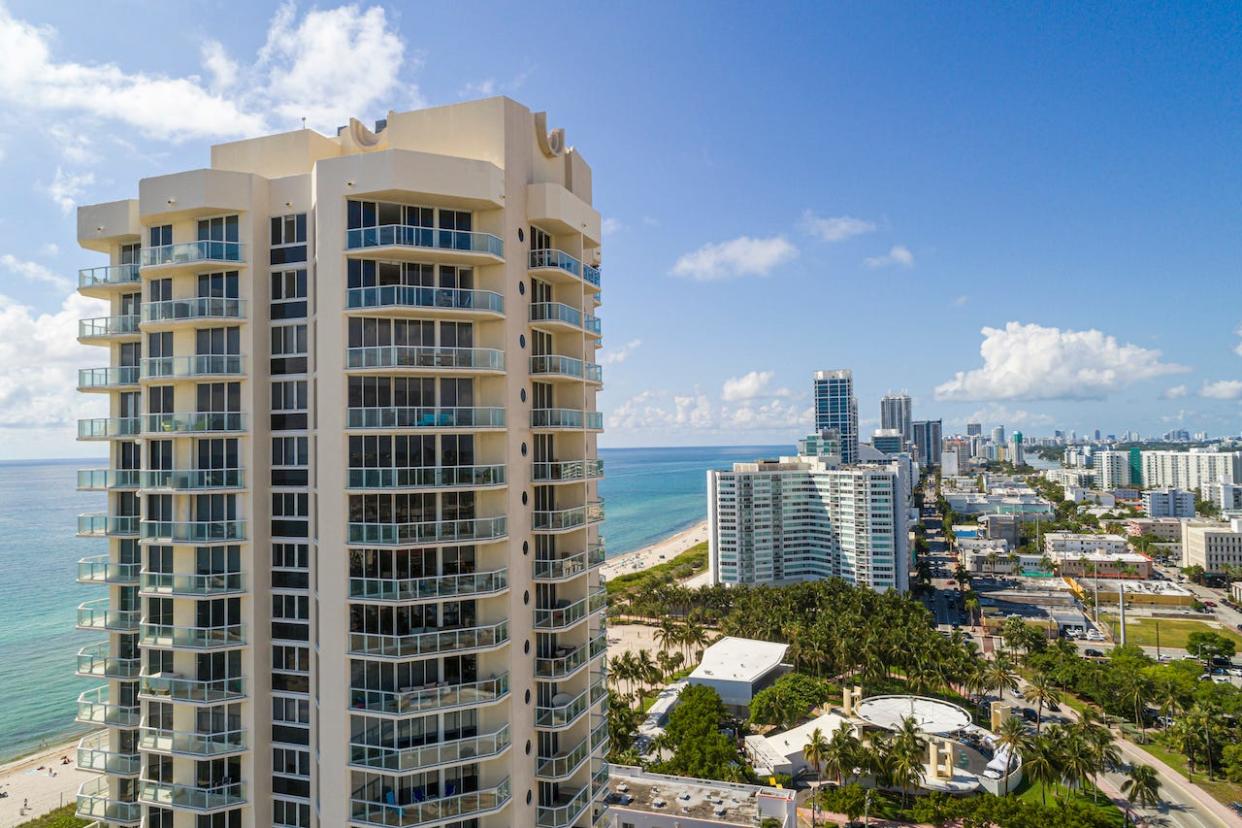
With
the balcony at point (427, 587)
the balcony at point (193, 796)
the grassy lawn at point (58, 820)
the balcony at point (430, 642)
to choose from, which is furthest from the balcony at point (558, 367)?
the grassy lawn at point (58, 820)

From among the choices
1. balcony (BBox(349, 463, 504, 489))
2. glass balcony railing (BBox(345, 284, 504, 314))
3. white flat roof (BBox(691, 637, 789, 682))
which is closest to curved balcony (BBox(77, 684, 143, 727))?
balcony (BBox(349, 463, 504, 489))

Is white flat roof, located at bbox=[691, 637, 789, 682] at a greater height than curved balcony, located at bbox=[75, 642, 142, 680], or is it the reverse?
curved balcony, located at bbox=[75, 642, 142, 680]

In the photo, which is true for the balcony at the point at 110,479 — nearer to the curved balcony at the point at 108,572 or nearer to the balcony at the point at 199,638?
the curved balcony at the point at 108,572

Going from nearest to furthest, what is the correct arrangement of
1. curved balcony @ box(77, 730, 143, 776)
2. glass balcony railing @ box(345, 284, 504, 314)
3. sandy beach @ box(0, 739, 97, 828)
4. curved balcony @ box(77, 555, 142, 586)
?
glass balcony railing @ box(345, 284, 504, 314)
curved balcony @ box(77, 730, 143, 776)
curved balcony @ box(77, 555, 142, 586)
sandy beach @ box(0, 739, 97, 828)

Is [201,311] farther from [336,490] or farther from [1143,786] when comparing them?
[1143,786]

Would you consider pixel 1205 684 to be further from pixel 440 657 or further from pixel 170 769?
pixel 170 769

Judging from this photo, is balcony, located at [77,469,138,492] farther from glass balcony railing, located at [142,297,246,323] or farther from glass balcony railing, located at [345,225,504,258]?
glass balcony railing, located at [345,225,504,258]
